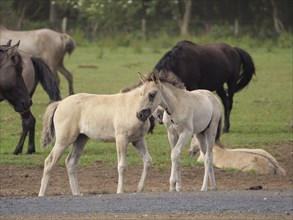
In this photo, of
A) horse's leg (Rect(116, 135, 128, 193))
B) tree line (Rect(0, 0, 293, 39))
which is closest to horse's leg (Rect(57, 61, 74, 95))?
horse's leg (Rect(116, 135, 128, 193))

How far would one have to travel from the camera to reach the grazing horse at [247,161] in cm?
1678

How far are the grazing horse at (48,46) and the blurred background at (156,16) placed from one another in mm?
23309

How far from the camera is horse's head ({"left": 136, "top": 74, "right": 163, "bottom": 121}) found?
13.7 meters

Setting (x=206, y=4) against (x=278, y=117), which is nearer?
(x=278, y=117)

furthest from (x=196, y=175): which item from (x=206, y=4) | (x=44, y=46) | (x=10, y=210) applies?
(x=206, y=4)

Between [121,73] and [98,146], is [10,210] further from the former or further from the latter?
[121,73]

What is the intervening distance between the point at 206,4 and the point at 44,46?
3242 cm

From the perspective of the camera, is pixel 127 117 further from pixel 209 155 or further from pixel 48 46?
pixel 48 46

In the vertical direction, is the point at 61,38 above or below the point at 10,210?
below

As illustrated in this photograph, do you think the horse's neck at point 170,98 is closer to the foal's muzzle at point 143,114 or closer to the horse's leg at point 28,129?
the foal's muzzle at point 143,114

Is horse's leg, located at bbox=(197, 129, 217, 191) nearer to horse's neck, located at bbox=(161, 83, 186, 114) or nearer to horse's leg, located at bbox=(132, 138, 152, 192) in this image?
horse's neck, located at bbox=(161, 83, 186, 114)

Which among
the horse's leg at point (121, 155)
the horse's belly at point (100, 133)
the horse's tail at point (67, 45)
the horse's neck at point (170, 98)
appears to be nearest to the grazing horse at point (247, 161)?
the horse's neck at point (170, 98)

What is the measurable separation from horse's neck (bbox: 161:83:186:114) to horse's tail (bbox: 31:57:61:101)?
4.92 m

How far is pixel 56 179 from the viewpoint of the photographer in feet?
53.3
